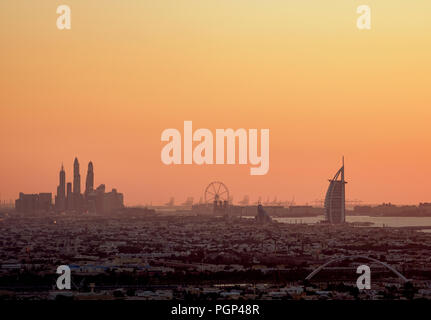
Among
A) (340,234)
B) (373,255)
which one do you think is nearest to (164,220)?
(340,234)

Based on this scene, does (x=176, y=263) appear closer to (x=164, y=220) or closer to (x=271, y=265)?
(x=271, y=265)

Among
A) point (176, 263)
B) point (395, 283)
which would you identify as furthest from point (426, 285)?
point (176, 263)

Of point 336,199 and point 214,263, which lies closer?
point 214,263

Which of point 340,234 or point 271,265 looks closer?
point 271,265

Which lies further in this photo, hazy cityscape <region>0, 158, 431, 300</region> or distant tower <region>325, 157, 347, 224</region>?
distant tower <region>325, 157, 347, 224</region>

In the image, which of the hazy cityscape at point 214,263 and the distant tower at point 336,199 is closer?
the hazy cityscape at point 214,263

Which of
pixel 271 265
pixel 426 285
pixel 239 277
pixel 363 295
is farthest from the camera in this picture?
pixel 271 265
